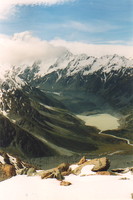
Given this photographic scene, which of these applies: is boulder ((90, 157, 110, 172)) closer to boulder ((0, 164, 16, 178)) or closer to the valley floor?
the valley floor

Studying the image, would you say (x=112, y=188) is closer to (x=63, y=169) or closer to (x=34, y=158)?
(x=63, y=169)

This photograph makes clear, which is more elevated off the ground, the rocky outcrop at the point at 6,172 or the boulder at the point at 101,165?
the boulder at the point at 101,165

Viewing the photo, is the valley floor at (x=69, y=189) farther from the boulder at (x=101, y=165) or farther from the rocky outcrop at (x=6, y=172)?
the boulder at (x=101, y=165)

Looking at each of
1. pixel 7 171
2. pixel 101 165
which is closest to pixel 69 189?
pixel 7 171

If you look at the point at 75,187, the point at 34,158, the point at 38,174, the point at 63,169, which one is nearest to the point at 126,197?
the point at 75,187

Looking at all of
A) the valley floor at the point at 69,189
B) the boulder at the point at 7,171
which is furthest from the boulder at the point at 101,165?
the boulder at the point at 7,171

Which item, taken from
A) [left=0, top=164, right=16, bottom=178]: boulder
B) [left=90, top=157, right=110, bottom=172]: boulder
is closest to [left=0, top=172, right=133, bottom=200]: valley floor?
[left=0, top=164, right=16, bottom=178]: boulder

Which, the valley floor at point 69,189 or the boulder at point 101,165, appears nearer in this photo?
the valley floor at point 69,189

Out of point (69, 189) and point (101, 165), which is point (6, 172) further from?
point (101, 165)
